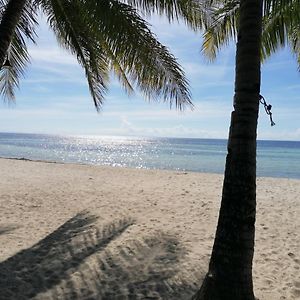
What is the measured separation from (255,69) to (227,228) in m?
1.45

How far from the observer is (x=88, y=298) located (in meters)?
4.57

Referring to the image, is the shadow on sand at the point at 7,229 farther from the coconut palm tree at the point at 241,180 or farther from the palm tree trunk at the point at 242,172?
the palm tree trunk at the point at 242,172

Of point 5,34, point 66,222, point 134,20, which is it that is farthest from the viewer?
point 66,222

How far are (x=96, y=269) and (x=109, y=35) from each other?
11.5ft

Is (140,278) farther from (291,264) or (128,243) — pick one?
(291,264)

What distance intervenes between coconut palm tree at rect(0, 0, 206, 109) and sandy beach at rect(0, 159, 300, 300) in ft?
8.54

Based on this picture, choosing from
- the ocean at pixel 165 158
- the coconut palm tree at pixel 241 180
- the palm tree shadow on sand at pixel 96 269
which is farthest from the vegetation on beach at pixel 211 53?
the ocean at pixel 165 158

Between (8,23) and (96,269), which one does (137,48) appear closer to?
(8,23)

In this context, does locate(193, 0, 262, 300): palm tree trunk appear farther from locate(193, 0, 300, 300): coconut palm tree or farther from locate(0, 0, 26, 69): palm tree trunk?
locate(0, 0, 26, 69): palm tree trunk

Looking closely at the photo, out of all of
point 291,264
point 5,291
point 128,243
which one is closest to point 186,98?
point 128,243

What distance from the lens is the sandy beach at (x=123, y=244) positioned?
4.92 m

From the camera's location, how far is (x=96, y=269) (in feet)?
17.9

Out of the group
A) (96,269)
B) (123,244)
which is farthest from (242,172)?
(123,244)

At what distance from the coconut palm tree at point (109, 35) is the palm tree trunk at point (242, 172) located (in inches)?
111
